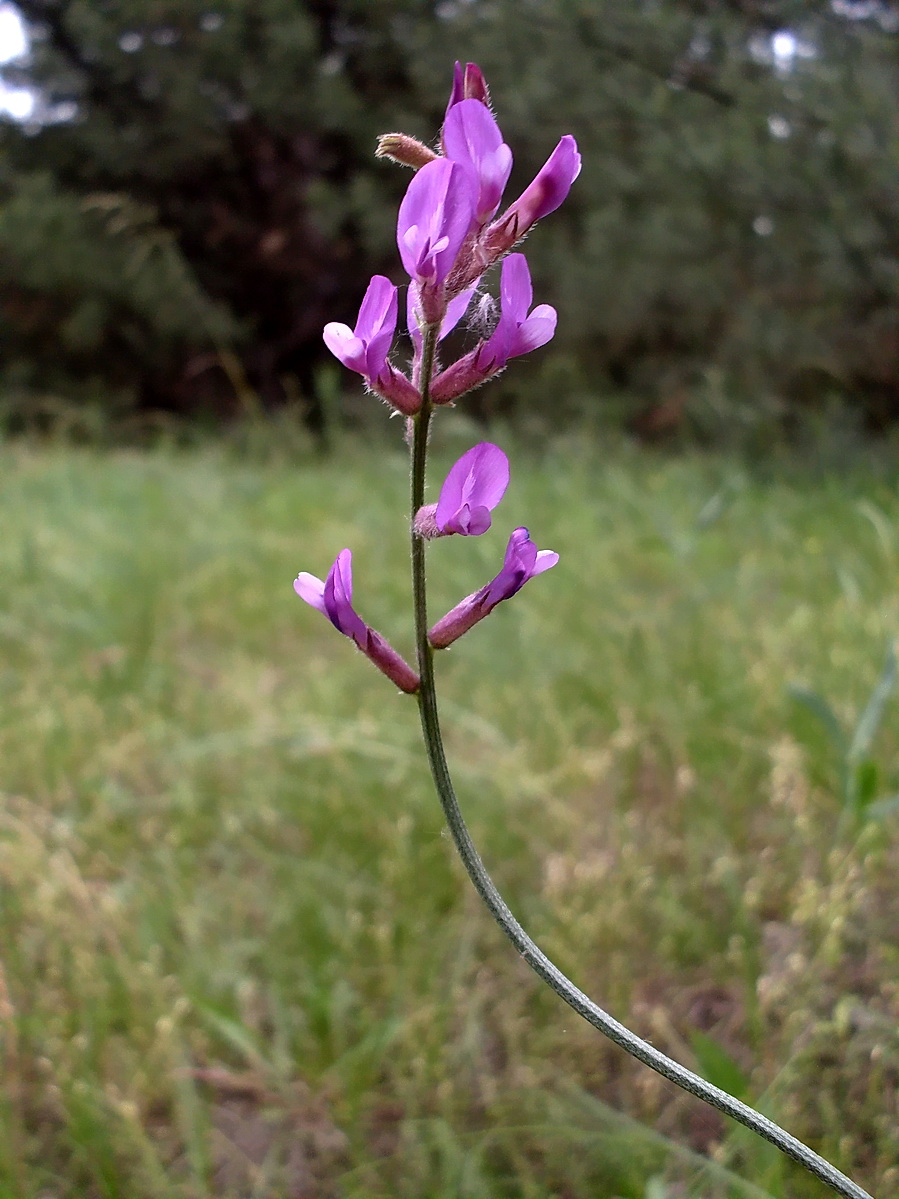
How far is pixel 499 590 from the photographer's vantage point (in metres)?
0.56

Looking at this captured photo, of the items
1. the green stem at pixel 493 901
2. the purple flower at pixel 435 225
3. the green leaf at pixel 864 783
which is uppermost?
the purple flower at pixel 435 225

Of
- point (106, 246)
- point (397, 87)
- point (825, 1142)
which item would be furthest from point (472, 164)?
point (106, 246)

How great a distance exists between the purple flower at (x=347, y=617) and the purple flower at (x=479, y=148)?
0.20 m

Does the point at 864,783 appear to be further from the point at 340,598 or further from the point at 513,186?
the point at 513,186

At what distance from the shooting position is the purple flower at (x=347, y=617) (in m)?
0.55

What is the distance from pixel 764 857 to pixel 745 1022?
0.82 ft

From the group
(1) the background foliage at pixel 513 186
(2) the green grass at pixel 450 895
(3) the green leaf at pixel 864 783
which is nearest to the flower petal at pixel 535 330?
(2) the green grass at pixel 450 895

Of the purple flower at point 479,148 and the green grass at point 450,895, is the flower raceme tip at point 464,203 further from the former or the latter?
the green grass at point 450,895

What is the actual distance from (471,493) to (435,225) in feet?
0.45

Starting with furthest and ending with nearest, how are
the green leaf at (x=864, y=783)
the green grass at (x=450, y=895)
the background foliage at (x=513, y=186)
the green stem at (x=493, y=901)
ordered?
the background foliage at (x=513, y=186)
the green leaf at (x=864, y=783)
the green grass at (x=450, y=895)
the green stem at (x=493, y=901)

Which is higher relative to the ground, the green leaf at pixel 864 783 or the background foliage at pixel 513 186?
the green leaf at pixel 864 783

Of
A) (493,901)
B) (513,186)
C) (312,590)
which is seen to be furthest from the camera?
(513,186)

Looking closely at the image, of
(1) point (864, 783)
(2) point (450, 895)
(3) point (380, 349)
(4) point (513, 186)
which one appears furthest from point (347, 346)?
(4) point (513, 186)

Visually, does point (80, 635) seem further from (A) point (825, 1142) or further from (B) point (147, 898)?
(A) point (825, 1142)
